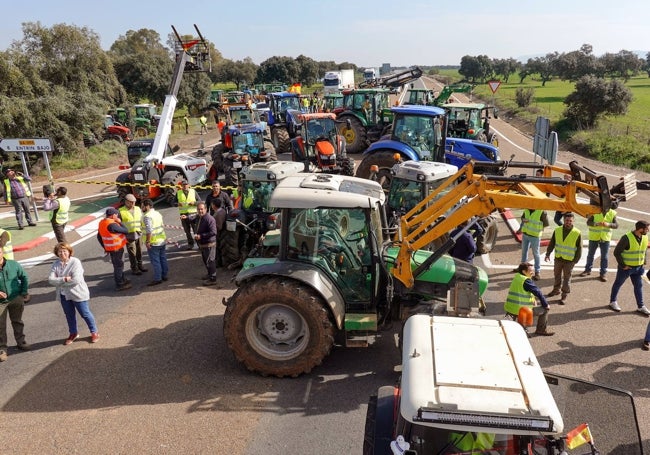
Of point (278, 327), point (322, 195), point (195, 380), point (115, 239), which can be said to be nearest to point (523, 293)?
point (322, 195)

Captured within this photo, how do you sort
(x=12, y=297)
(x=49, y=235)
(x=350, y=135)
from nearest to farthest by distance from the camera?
1. (x=12, y=297)
2. (x=49, y=235)
3. (x=350, y=135)

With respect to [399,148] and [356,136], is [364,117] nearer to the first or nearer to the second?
[356,136]

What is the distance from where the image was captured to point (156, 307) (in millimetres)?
7188

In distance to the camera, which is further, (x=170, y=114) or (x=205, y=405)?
(x=170, y=114)

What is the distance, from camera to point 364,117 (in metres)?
19.5

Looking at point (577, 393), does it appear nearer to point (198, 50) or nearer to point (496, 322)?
point (496, 322)

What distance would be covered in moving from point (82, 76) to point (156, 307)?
17149 mm

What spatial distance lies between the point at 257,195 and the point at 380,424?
6216 mm

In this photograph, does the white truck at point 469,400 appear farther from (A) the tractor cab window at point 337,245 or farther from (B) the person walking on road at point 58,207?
(B) the person walking on road at point 58,207

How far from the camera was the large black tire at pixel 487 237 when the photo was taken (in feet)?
28.5

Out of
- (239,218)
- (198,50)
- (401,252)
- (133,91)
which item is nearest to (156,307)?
(239,218)

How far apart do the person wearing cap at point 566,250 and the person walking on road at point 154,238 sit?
6558mm

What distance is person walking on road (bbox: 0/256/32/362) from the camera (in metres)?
5.76

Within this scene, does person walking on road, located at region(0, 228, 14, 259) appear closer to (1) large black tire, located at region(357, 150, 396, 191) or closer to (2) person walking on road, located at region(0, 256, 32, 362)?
(2) person walking on road, located at region(0, 256, 32, 362)
